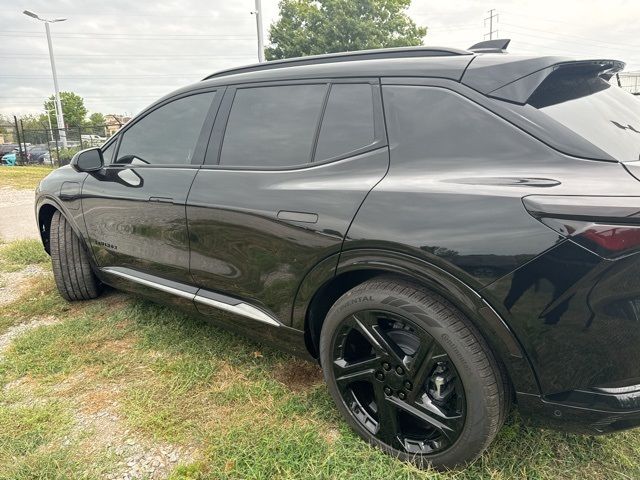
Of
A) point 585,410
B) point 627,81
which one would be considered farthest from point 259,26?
point 585,410

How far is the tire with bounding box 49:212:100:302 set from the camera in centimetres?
358

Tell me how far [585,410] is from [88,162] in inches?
126

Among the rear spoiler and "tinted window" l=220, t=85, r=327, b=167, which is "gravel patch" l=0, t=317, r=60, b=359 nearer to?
"tinted window" l=220, t=85, r=327, b=167

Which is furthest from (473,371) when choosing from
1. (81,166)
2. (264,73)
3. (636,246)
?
(81,166)

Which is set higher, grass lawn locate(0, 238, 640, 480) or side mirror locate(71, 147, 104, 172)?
side mirror locate(71, 147, 104, 172)

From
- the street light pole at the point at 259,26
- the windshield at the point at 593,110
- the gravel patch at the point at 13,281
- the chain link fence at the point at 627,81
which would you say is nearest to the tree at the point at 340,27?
the street light pole at the point at 259,26

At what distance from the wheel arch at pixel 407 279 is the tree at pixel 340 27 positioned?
26449mm

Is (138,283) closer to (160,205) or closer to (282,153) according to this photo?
(160,205)

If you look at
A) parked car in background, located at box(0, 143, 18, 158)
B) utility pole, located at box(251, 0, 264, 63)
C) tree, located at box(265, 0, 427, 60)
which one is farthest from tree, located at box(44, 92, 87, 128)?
utility pole, located at box(251, 0, 264, 63)

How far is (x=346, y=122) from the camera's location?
2.04m

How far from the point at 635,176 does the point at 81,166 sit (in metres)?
3.18

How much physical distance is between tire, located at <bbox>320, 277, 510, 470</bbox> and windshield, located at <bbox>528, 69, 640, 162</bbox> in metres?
0.78

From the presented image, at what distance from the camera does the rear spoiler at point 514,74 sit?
166 cm

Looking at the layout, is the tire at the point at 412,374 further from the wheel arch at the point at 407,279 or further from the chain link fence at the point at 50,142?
the chain link fence at the point at 50,142
